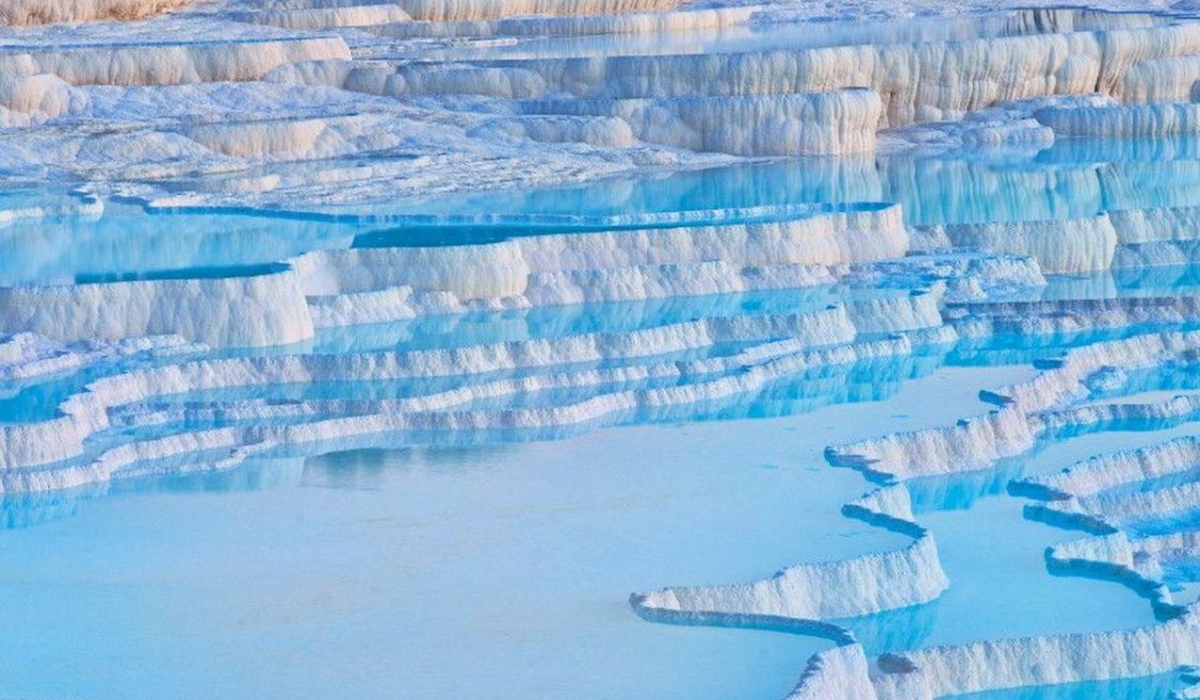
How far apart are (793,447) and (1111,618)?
2023mm

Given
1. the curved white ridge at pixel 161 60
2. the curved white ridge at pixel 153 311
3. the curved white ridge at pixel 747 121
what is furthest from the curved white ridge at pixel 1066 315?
the curved white ridge at pixel 161 60

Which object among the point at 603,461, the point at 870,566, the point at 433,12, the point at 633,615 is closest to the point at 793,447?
the point at 603,461

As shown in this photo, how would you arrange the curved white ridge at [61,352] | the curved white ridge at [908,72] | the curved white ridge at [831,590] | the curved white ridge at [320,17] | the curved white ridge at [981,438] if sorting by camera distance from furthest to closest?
1. the curved white ridge at [320,17]
2. the curved white ridge at [908,72]
3. the curved white ridge at [61,352]
4. the curved white ridge at [981,438]
5. the curved white ridge at [831,590]

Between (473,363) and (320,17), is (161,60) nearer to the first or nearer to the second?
(320,17)

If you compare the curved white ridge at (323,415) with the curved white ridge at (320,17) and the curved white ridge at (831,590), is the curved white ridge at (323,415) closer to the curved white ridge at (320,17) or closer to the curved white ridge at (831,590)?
the curved white ridge at (831,590)

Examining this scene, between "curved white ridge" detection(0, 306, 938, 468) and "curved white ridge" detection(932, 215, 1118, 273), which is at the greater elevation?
"curved white ridge" detection(0, 306, 938, 468)

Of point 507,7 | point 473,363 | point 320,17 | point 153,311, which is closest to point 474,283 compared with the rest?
point 473,363

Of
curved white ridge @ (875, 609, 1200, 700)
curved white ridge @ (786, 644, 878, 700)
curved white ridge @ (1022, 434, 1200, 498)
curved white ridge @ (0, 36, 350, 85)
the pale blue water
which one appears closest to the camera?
curved white ridge @ (786, 644, 878, 700)

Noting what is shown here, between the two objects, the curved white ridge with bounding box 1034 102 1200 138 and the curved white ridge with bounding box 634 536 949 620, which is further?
the curved white ridge with bounding box 1034 102 1200 138

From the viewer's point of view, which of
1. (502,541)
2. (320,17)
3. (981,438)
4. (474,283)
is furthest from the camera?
(320,17)

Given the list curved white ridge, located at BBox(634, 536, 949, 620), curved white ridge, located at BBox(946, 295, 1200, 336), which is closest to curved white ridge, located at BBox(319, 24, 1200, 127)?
curved white ridge, located at BBox(946, 295, 1200, 336)

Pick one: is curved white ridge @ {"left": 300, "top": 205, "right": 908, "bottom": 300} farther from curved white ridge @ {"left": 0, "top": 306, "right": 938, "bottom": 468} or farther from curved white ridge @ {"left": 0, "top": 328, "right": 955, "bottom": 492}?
curved white ridge @ {"left": 0, "top": 328, "right": 955, "bottom": 492}

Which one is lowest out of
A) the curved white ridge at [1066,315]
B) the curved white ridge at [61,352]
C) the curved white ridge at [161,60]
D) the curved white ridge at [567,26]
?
the curved white ridge at [1066,315]

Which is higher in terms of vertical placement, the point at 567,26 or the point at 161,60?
the point at 161,60
